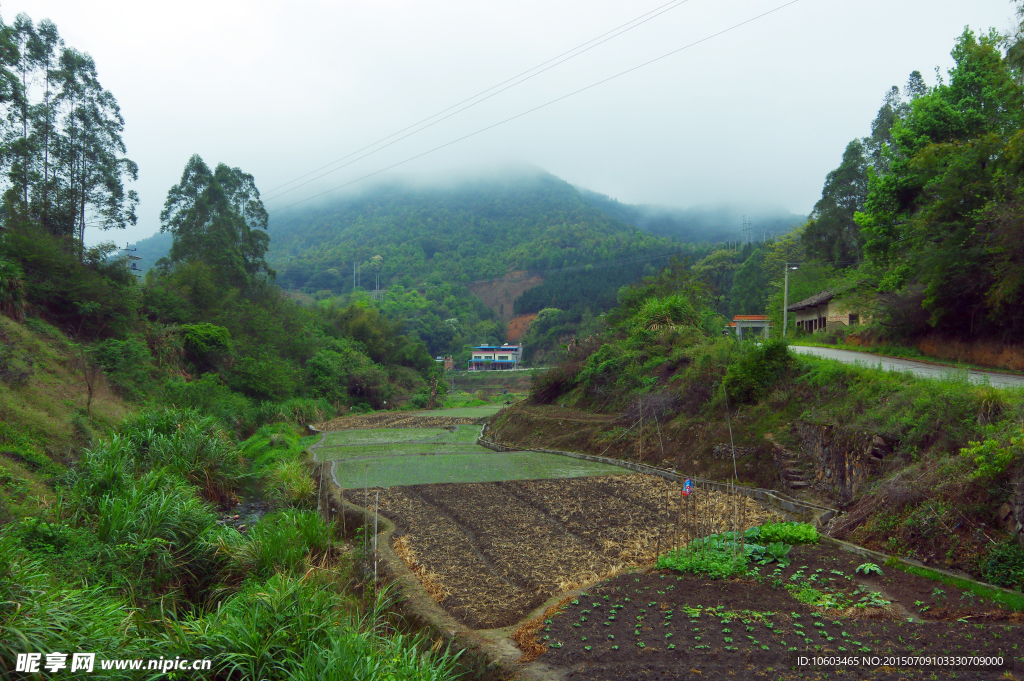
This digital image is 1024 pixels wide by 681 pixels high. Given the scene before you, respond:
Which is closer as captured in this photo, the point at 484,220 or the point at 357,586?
the point at 357,586

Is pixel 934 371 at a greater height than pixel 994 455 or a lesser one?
greater

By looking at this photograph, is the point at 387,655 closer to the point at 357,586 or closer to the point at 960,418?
the point at 357,586

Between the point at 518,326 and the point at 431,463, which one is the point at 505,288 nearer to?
the point at 518,326

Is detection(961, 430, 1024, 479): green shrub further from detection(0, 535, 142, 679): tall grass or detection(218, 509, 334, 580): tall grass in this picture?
detection(0, 535, 142, 679): tall grass

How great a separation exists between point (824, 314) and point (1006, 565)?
106 feet

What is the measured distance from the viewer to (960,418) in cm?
906

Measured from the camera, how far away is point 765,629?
222 inches

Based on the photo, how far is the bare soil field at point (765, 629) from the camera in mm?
4844

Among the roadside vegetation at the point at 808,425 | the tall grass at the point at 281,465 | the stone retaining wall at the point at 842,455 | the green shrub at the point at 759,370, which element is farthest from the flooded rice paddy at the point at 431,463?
the stone retaining wall at the point at 842,455

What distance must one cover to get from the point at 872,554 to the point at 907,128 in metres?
21.7

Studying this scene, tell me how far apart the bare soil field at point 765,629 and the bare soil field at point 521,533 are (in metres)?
0.86

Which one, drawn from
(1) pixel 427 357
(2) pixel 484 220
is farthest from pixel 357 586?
(2) pixel 484 220

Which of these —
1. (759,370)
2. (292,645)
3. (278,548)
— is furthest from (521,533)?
(759,370)

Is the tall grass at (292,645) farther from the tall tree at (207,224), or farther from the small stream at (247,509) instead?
the tall tree at (207,224)
